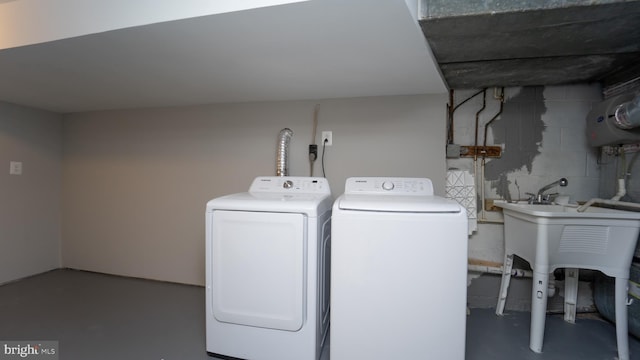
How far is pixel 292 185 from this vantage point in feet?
6.86

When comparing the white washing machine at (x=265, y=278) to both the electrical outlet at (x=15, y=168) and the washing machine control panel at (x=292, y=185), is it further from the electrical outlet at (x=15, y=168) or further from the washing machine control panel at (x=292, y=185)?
the electrical outlet at (x=15, y=168)

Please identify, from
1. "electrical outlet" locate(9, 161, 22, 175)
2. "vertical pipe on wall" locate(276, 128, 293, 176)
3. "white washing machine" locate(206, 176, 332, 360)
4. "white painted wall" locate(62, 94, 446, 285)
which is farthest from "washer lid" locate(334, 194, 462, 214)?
"electrical outlet" locate(9, 161, 22, 175)

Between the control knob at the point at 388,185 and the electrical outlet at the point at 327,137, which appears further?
the electrical outlet at the point at 327,137

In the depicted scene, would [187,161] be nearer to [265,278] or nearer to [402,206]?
[265,278]

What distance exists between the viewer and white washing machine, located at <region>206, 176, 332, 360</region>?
153 cm

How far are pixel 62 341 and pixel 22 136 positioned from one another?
2.18 m

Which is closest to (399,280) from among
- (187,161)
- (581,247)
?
(581,247)

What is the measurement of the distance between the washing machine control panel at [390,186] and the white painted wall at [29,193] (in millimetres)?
3209

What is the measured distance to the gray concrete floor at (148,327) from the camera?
171 cm

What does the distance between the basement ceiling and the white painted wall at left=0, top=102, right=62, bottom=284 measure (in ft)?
12.1

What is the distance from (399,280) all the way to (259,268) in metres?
0.75

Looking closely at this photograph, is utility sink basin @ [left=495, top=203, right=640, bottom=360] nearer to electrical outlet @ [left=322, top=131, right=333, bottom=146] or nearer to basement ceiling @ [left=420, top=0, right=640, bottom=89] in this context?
basement ceiling @ [left=420, top=0, right=640, bottom=89]

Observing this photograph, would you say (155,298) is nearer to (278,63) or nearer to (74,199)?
(74,199)

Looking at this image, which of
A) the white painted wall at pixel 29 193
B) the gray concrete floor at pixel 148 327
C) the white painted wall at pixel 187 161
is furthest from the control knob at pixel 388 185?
the white painted wall at pixel 29 193
